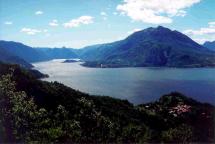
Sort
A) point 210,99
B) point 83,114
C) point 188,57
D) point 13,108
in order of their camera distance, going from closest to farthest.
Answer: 1. point 13,108
2. point 83,114
3. point 210,99
4. point 188,57

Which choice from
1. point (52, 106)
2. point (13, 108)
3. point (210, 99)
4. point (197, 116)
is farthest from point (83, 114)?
point (210, 99)

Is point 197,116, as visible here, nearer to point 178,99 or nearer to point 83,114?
point 178,99

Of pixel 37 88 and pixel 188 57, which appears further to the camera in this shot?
pixel 188 57

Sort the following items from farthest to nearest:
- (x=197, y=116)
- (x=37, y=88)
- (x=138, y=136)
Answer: (x=197, y=116) → (x=37, y=88) → (x=138, y=136)

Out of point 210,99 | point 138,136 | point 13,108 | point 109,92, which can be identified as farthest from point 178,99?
point 13,108

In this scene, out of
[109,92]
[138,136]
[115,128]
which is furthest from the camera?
[109,92]

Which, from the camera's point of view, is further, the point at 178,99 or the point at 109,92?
→ the point at 109,92

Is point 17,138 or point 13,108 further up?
point 13,108

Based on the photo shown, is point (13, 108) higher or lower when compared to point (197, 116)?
higher

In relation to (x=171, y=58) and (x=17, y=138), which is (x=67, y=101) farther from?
(x=171, y=58)
